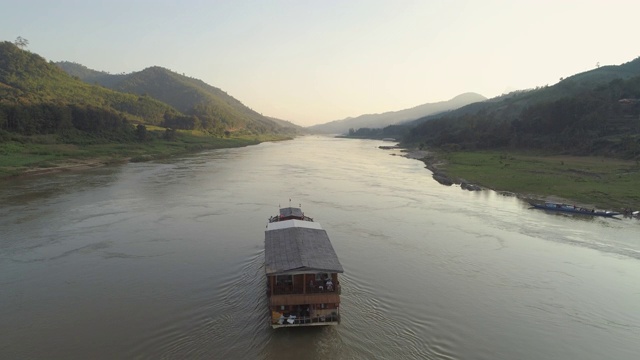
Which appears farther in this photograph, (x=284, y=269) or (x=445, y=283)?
(x=445, y=283)

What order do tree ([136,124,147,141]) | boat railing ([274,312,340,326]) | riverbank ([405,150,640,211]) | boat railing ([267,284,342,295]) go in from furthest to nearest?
tree ([136,124,147,141]), riverbank ([405,150,640,211]), boat railing ([267,284,342,295]), boat railing ([274,312,340,326])

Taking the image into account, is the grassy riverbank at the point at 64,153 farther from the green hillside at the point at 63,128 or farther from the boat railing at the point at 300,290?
the boat railing at the point at 300,290

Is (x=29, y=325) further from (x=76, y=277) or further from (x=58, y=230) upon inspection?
(x=58, y=230)

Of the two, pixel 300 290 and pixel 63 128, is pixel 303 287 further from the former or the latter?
pixel 63 128

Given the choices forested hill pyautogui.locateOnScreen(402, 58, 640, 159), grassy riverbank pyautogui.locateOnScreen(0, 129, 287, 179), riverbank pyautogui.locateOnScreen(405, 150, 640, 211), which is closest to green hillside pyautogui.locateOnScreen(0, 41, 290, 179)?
grassy riverbank pyautogui.locateOnScreen(0, 129, 287, 179)

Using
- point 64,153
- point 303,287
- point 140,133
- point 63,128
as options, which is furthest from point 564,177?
point 63,128

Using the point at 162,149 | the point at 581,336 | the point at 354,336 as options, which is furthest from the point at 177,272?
the point at 162,149

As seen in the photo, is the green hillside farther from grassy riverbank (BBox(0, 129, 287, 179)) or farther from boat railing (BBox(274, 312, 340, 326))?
boat railing (BBox(274, 312, 340, 326))
